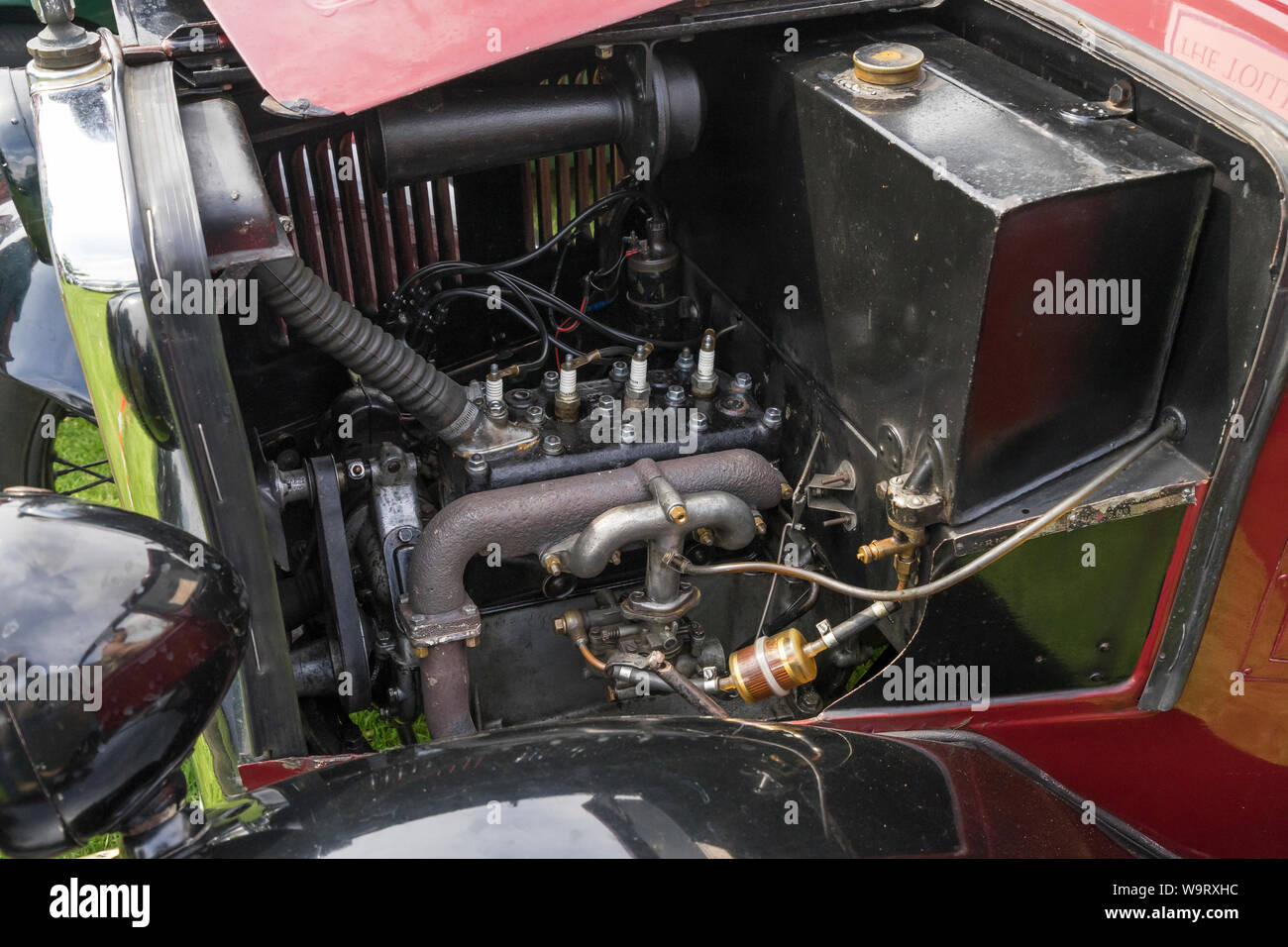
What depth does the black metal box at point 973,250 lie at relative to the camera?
4.49 ft

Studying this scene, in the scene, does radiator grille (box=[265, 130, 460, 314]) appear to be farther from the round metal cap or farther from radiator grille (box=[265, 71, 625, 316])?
the round metal cap

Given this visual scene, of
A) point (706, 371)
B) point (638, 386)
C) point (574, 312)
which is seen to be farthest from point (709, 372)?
point (574, 312)

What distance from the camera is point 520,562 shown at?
1.87m

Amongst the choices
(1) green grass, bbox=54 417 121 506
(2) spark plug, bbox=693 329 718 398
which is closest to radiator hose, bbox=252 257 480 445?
(2) spark plug, bbox=693 329 718 398

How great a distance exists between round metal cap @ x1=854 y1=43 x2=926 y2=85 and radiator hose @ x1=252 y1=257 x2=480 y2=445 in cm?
77

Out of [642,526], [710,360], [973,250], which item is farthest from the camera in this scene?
[710,360]

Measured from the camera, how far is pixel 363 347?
164cm

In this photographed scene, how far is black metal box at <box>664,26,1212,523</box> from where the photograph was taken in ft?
4.49

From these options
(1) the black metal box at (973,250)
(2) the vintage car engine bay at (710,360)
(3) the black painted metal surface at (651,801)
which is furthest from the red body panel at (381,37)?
(3) the black painted metal surface at (651,801)

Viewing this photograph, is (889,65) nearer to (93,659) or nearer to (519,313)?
(519,313)

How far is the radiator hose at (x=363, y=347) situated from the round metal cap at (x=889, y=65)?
0.77 m

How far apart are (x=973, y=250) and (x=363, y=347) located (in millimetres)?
858
